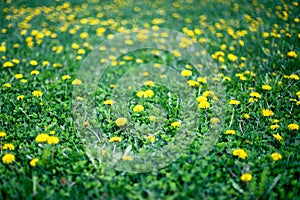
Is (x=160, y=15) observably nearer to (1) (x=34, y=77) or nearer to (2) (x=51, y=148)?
(1) (x=34, y=77)

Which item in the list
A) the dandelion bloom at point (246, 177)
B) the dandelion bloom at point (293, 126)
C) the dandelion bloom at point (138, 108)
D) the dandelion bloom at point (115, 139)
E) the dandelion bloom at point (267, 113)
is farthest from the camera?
the dandelion bloom at point (138, 108)

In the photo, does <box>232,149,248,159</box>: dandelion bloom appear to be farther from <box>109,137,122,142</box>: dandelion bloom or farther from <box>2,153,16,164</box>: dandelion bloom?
<box>2,153,16,164</box>: dandelion bloom

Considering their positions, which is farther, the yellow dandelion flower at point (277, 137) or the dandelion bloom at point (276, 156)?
the yellow dandelion flower at point (277, 137)

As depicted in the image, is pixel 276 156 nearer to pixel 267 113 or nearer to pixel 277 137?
pixel 277 137

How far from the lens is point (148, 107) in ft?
10.1

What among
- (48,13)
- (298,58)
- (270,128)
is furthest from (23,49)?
(298,58)

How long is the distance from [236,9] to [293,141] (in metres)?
3.53

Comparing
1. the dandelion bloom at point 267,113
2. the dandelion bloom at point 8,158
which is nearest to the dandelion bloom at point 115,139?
the dandelion bloom at point 8,158

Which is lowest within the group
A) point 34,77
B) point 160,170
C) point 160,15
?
point 160,170

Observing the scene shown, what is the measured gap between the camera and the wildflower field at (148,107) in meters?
2.20

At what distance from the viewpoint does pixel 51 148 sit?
244 centimetres

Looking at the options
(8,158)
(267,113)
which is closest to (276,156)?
(267,113)

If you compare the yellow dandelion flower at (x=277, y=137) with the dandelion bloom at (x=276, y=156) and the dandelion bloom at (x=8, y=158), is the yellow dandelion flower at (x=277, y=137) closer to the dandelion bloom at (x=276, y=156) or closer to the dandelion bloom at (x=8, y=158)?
the dandelion bloom at (x=276, y=156)

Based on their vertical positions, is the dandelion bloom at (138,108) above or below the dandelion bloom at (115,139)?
above
